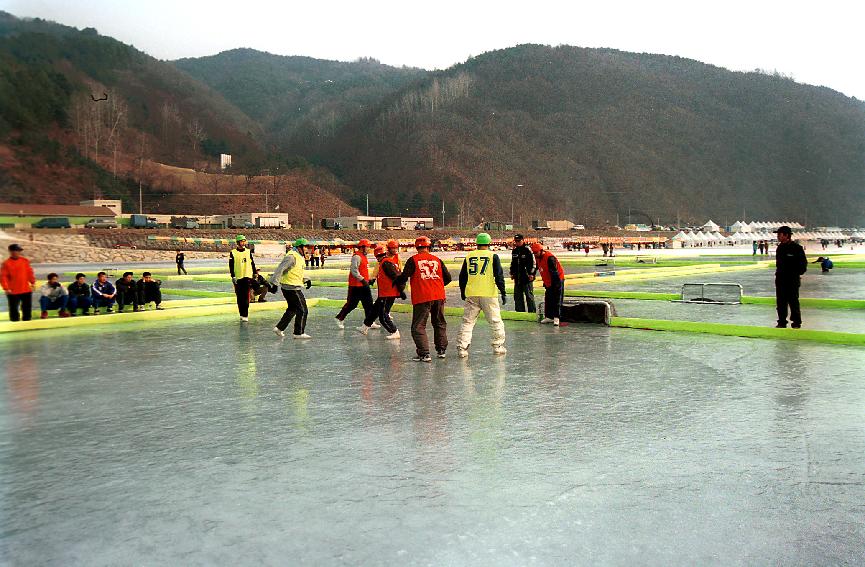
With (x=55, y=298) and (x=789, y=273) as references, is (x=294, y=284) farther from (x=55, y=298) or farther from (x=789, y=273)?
(x=789, y=273)

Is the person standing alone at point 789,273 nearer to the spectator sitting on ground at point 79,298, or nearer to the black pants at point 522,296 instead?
the black pants at point 522,296

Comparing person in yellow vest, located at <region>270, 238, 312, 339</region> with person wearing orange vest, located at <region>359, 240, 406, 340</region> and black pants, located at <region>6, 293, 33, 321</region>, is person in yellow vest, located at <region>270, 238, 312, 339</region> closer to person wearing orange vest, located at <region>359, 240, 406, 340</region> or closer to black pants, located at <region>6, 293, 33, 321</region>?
person wearing orange vest, located at <region>359, 240, 406, 340</region>

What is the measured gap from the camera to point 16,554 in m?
4.02

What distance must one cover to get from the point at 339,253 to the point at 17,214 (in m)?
51.9

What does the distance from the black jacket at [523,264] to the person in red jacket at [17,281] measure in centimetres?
935

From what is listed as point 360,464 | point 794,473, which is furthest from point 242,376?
point 794,473

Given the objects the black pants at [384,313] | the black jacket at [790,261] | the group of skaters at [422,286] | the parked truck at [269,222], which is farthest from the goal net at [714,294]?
the parked truck at [269,222]

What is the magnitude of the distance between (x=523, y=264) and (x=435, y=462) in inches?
401

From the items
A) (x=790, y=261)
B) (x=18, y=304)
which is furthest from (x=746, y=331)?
(x=18, y=304)

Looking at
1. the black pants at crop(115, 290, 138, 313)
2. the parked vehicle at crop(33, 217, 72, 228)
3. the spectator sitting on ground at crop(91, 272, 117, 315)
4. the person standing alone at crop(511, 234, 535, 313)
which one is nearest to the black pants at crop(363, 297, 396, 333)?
the person standing alone at crop(511, 234, 535, 313)

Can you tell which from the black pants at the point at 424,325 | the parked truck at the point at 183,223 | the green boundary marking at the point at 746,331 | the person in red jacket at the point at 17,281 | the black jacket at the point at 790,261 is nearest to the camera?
the black pants at the point at 424,325

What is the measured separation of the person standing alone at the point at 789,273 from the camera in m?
12.7

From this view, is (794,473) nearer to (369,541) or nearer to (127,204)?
(369,541)

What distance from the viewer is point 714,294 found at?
73.8 feet
